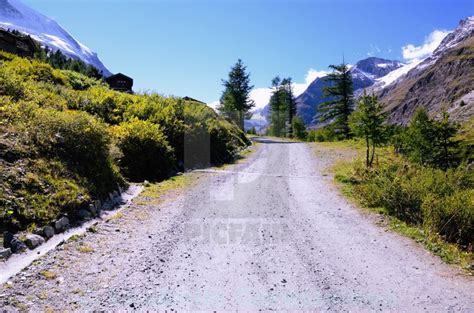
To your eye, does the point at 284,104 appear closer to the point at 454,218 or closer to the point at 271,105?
the point at 271,105

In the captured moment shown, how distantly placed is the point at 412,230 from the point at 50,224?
8.63m

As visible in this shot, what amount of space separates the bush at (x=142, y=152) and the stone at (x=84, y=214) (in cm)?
475

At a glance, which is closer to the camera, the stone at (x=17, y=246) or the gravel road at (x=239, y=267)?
the gravel road at (x=239, y=267)

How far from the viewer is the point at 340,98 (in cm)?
4259

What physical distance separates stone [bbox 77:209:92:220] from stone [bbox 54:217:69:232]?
1.81 ft

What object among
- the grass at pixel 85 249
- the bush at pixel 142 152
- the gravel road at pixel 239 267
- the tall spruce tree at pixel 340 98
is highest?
the tall spruce tree at pixel 340 98

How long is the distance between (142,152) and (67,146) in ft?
15.6

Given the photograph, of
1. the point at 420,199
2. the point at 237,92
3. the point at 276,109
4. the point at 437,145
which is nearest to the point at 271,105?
the point at 276,109

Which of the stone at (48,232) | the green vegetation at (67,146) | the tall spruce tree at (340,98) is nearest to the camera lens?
the stone at (48,232)

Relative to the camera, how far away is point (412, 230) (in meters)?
8.52

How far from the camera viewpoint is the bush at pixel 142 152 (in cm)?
1407

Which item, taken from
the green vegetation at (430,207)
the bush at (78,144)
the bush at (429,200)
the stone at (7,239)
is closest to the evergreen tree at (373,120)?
the bush at (429,200)

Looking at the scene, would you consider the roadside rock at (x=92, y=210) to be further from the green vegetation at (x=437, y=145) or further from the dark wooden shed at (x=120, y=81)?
the dark wooden shed at (x=120, y=81)

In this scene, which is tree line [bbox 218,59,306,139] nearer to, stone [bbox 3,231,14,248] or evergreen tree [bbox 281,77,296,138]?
evergreen tree [bbox 281,77,296,138]
